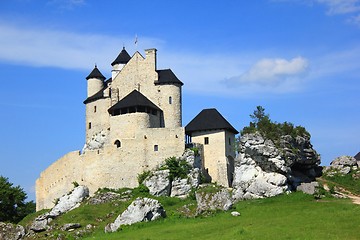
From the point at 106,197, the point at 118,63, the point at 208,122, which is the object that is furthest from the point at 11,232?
the point at 118,63

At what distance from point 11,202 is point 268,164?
37449 millimetres

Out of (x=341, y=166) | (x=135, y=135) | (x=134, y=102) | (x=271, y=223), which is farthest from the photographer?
(x=134, y=102)

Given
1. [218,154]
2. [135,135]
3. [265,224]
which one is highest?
[135,135]

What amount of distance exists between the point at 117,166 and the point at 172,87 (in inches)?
451

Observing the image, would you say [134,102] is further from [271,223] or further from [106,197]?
[271,223]

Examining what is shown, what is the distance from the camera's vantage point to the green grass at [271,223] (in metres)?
32.1

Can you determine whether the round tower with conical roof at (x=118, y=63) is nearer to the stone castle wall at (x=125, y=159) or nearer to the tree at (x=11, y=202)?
the stone castle wall at (x=125, y=159)

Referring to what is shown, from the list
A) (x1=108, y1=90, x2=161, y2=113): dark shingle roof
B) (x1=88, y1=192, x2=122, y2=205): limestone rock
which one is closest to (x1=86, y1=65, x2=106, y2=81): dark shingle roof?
(x1=108, y1=90, x2=161, y2=113): dark shingle roof

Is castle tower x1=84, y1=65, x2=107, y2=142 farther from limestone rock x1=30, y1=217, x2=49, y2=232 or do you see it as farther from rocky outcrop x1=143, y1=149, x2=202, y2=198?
limestone rock x1=30, y1=217, x2=49, y2=232

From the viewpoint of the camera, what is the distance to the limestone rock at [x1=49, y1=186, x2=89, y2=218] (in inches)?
2430

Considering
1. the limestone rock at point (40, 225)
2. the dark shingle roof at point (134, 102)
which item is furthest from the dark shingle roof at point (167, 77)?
the limestone rock at point (40, 225)

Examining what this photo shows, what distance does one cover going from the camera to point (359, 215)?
119 ft

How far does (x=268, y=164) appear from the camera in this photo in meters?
49.3

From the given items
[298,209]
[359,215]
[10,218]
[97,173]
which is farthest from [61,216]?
[359,215]
